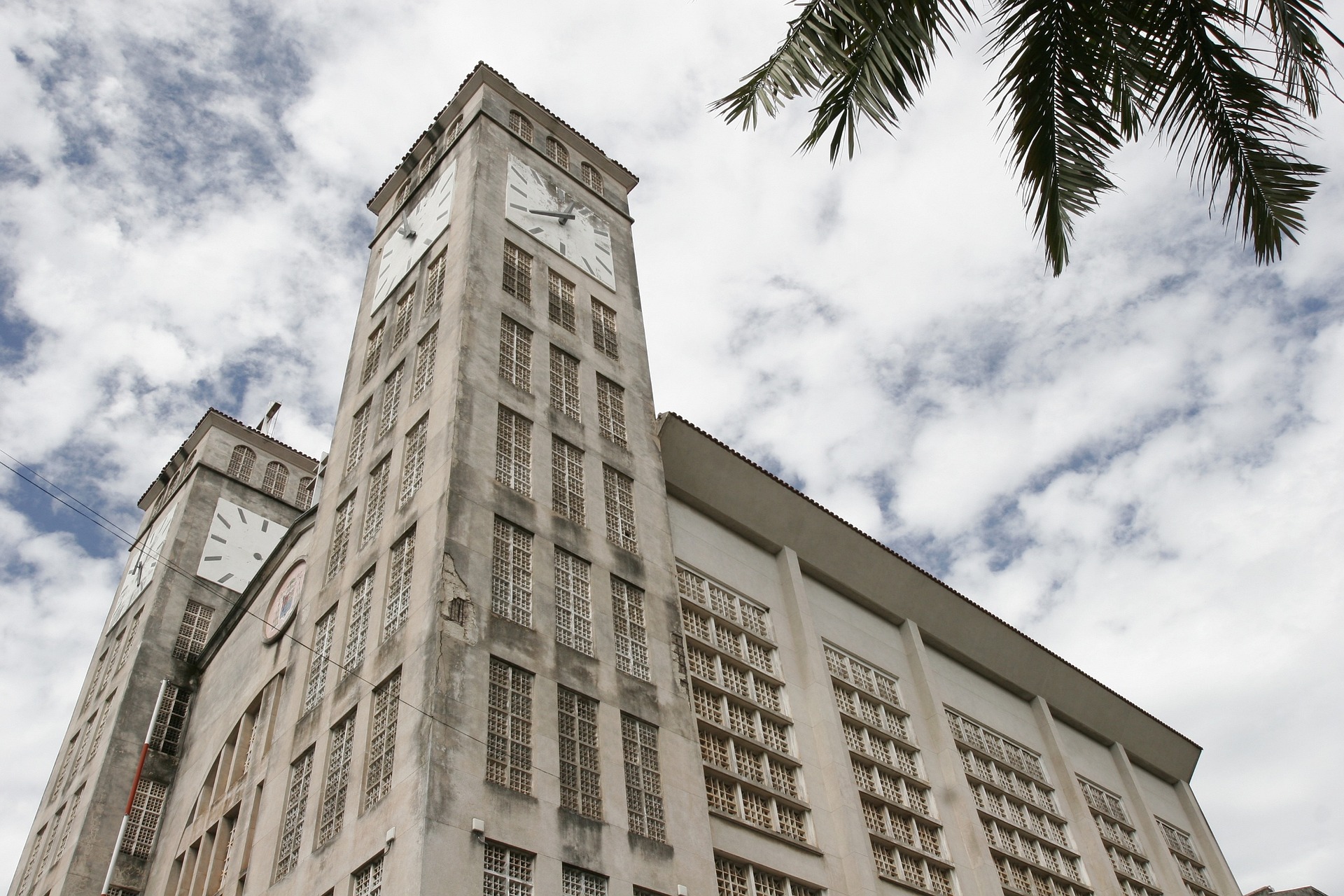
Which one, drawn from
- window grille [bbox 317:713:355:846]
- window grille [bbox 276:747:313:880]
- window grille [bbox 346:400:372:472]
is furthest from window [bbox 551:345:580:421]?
window grille [bbox 276:747:313:880]

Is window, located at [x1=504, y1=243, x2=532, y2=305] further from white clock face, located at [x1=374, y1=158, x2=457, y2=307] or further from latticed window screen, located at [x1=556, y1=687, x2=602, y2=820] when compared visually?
latticed window screen, located at [x1=556, y1=687, x2=602, y2=820]

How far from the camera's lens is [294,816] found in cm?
1820

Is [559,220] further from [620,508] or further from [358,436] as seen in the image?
[620,508]

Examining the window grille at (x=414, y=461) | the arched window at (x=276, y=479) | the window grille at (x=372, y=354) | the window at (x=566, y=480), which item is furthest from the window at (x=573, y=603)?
the arched window at (x=276, y=479)

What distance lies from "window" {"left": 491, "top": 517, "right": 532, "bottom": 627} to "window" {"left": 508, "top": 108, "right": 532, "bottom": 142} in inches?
559

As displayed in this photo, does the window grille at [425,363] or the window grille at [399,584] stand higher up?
the window grille at [425,363]

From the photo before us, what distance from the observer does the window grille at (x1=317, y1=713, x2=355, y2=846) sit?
55.3 feet

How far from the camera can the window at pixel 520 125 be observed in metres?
29.9

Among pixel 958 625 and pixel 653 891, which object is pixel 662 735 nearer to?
pixel 653 891

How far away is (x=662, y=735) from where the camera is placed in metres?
18.8

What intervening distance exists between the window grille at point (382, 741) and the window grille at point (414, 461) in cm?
396

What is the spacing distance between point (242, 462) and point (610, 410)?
19262mm

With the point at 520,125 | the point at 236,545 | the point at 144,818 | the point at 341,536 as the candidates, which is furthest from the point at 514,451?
the point at 236,545

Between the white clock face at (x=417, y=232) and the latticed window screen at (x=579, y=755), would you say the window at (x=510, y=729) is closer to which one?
the latticed window screen at (x=579, y=755)
